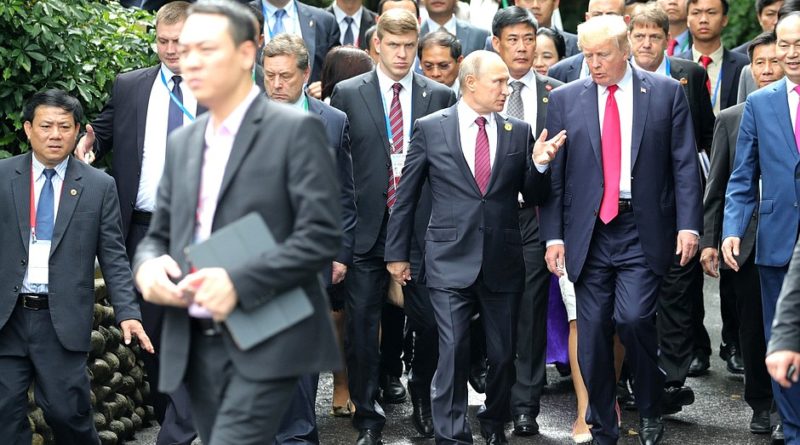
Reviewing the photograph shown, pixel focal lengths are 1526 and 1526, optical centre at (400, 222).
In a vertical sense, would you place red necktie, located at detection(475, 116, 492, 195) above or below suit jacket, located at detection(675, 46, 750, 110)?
below

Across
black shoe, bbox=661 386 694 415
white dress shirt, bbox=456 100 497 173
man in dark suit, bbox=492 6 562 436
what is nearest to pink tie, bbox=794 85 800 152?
man in dark suit, bbox=492 6 562 436

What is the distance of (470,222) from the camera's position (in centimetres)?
898

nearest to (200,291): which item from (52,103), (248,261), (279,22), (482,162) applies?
(248,261)

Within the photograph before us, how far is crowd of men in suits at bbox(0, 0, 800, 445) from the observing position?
Result: 27.0ft

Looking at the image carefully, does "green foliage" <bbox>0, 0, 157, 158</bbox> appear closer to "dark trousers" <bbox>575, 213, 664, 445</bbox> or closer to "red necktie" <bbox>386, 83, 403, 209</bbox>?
"red necktie" <bbox>386, 83, 403, 209</bbox>

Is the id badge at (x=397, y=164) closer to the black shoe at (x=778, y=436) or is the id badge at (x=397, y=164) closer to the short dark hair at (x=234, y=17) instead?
the black shoe at (x=778, y=436)

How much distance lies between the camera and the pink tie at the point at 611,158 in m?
9.02

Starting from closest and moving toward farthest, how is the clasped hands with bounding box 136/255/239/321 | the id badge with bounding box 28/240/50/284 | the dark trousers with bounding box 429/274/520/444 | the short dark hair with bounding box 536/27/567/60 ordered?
the clasped hands with bounding box 136/255/239/321 → the id badge with bounding box 28/240/50/284 → the dark trousers with bounding box 429/274/520/444 → the short dark hair with bounding box 536/27/567/60

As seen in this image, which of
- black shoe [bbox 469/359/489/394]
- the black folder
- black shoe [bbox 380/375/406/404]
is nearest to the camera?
the black folder

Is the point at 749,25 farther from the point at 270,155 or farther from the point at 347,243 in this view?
the point at 270,155

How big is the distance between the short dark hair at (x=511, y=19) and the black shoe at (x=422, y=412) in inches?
111

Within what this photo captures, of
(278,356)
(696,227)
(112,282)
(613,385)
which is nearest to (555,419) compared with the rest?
(613,385)

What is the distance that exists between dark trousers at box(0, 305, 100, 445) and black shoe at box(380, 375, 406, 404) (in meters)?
3.16

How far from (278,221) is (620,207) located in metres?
3.90
